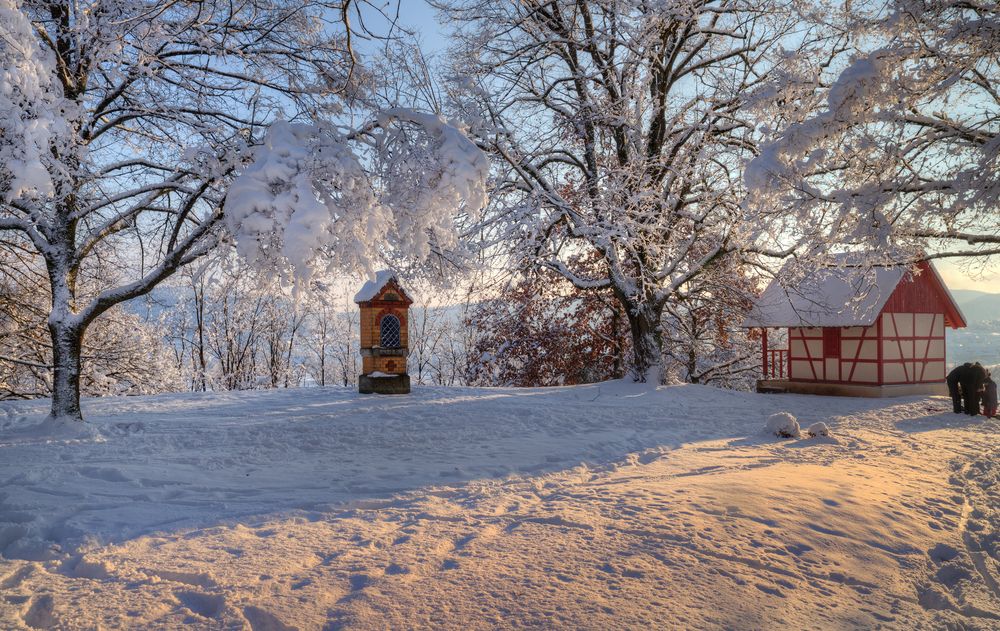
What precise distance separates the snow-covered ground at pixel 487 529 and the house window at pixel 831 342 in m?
10.00

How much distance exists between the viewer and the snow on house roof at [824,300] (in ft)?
53.8

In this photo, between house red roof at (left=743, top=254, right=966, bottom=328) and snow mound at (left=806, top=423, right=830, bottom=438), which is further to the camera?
house red roof at (left=743, top=254, right=966, bottom=328)

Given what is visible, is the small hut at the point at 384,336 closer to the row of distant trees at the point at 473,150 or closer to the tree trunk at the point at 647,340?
the row of distant trees at the point at 473,150

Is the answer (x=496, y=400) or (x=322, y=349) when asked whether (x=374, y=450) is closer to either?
(x=496, y=400)

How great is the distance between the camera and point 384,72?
671 centimetres

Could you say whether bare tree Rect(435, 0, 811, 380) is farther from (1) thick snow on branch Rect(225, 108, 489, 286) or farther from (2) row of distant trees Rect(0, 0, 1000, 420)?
(1) thick snow on branch Rect(225, 108, 489, 286)

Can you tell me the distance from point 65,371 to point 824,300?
65.6 ft

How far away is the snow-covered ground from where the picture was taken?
3697 millimetres

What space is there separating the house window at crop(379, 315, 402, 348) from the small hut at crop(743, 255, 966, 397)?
11.4 meters

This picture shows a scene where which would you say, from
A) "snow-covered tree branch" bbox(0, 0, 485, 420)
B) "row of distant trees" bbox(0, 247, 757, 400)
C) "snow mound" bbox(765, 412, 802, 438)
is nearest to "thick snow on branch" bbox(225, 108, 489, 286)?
"snow-covered tree branch" bbox(0, 0, 485, 420)

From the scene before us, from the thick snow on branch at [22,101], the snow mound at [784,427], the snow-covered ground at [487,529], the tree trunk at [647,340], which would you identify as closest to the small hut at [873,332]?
the tree trunk at [647,340]

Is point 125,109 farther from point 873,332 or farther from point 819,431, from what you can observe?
point 873,332

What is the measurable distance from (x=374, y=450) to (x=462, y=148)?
5.16 m

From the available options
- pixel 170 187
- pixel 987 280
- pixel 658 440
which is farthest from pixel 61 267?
pixel 987 280
